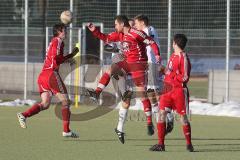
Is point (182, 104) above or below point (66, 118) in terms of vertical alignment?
above

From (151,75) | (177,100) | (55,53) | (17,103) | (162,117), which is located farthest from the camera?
(17,103)

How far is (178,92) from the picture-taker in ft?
42.3

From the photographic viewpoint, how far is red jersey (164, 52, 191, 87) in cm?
1280

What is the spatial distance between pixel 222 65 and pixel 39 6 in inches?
269

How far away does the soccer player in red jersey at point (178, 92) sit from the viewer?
42.1 ft

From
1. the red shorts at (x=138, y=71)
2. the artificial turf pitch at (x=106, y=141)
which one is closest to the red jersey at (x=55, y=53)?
the red shorts at (x=138, y=71)

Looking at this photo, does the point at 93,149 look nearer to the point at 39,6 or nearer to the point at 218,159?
the point at 218,159

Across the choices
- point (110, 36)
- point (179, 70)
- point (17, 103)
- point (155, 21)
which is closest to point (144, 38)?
point (110, 36)

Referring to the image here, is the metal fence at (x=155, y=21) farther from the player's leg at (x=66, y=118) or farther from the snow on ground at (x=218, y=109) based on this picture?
the player's leg at (x=66, y=118)

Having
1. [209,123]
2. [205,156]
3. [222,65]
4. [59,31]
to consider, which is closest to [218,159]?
[205,156]

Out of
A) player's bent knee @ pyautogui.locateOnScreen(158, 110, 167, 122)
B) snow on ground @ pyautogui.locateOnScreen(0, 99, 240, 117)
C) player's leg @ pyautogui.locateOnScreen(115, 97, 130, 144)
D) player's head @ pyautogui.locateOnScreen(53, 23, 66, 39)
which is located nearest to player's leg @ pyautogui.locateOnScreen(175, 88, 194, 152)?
player's bent knee @ pyautogui.locateOnScreen(158, 110, 167, 122)

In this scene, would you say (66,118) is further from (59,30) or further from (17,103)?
(17,103)

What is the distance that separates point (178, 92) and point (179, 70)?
0.34 meters

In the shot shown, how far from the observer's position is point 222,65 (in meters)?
24.4
